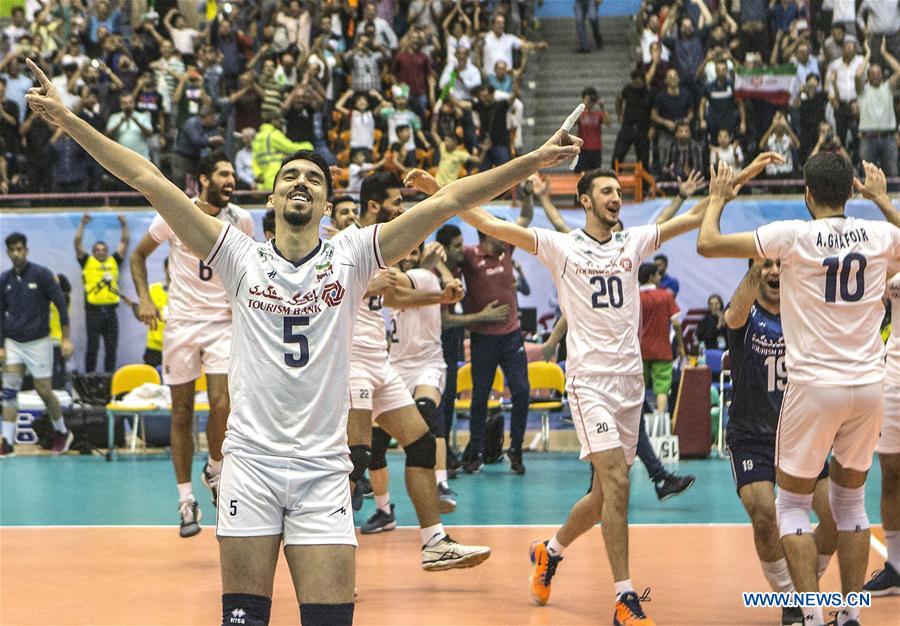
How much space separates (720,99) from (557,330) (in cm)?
1013

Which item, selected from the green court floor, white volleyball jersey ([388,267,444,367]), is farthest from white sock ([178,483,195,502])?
white volleyball jersey ([388,267,444,367])

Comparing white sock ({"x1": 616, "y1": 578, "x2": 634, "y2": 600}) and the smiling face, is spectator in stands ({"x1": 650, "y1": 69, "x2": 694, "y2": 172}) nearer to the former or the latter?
white sock ({"x1": 616, "y1": 578, "x2": 634, "y2": 600})

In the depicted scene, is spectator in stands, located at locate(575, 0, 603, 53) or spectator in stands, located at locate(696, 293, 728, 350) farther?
spectator in stands, located at locate(575, 0, 603, 53)

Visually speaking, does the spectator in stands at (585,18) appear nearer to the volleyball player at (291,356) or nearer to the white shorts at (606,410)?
the white shorts at (606,410)

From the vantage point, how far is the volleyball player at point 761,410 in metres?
6.89

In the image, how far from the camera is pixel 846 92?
19656 mm

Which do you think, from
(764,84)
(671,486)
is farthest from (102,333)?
(764,84)

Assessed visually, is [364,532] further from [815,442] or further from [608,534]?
[815,442]

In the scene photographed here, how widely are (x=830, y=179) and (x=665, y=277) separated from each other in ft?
33.8

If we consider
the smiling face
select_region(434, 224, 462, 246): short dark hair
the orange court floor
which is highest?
the smiling face

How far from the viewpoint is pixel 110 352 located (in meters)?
16.9

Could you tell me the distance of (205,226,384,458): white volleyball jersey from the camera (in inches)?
191

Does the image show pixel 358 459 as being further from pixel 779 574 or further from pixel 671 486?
pixel 671 486

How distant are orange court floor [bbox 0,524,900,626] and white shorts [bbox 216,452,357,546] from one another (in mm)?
2563
